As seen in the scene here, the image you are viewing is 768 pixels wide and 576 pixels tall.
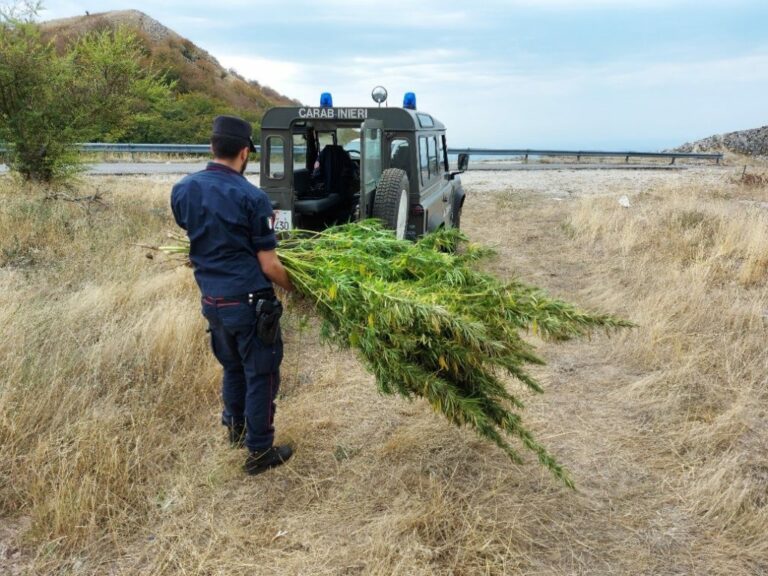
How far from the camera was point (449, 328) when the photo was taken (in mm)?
2684

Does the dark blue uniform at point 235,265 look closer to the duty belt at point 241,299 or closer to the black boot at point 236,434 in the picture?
the duty belt at point 241,299

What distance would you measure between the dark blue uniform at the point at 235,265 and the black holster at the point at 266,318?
46mm

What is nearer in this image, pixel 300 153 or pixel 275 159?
pixel 275 159

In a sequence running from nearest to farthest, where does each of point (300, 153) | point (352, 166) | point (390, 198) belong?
point (390, 198)
point (352, 166)
point (300, 153)

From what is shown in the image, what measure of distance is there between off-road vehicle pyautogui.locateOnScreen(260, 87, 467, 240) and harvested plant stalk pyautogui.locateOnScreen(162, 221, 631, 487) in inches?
83.1

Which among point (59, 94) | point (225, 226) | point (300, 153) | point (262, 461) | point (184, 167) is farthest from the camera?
point (184, 167)

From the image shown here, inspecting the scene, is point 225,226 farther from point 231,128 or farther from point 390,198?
point 390,198

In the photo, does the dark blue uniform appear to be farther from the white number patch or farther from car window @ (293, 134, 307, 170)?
car window @ (293, 134, 307, 170)

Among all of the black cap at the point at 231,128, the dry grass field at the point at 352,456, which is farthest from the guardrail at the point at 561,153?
the black cap at the point at 231,128

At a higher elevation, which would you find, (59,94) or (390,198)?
(59,94)

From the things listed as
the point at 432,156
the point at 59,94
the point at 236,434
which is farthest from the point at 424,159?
the point at 59,94

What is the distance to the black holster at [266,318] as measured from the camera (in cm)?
296

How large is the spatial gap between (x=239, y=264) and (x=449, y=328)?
3.76ft

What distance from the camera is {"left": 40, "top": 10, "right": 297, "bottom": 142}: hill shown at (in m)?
32.0
